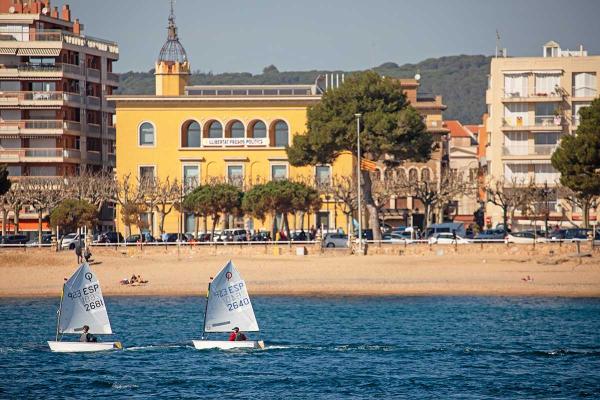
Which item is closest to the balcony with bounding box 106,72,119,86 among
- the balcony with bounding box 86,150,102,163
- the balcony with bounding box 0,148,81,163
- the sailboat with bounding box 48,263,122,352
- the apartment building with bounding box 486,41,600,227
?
the balcony with bounding box 86,150,102,163

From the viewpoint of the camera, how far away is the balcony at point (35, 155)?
10444cm

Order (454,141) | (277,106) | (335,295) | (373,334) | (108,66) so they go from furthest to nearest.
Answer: (454,141), (108,66), (277,106), (335,295), (373,334)

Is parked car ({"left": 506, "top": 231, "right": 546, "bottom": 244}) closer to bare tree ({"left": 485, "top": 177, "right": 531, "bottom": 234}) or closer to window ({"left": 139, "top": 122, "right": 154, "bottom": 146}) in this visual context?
bare tree ({"left": 485, "top": 177, "right": 531, "bottom": 234})

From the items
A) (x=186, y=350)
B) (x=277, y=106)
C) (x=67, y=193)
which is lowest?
(x=186, y=350)

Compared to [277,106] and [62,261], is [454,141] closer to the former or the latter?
[277,106]

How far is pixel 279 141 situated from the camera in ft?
345

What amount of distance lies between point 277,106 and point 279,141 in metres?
2.89

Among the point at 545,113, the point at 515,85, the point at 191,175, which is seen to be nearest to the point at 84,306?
the point at 191,175

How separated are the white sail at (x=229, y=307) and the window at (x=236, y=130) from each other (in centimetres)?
5434

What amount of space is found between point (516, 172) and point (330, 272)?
118 feet

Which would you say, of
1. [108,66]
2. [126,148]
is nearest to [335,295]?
[126,148]

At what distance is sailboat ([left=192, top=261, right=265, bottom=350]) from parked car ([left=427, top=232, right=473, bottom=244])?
27.5m

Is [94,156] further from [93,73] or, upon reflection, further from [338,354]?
[338,354]

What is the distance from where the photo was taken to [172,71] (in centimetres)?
10994
